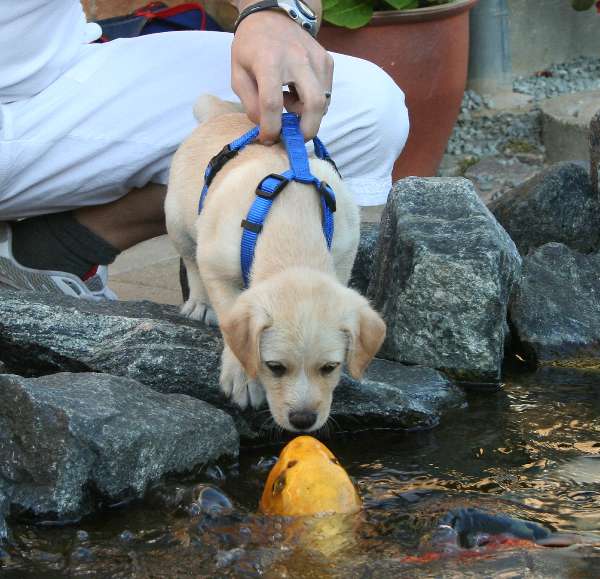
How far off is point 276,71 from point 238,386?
1.02 m

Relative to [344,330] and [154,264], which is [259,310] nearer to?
[344,330]

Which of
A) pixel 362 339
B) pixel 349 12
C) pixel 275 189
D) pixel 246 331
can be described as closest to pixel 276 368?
pixel 246 331

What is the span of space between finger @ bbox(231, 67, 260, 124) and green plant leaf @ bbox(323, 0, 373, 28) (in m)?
2.70

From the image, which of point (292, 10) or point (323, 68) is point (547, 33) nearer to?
point (292, 10)

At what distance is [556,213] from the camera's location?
15.9ft

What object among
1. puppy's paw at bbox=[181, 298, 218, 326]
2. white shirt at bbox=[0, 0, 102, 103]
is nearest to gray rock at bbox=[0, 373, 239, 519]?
puppy's paw at bbox=[181, 298, 218, 326]

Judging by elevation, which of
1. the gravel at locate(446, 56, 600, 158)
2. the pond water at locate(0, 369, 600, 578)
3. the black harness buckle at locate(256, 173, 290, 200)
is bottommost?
the pond water at locate(0, 369, 600, 578)

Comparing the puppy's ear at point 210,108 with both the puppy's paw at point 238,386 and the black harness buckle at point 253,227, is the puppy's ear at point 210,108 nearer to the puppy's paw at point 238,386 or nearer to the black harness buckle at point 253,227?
the black harness buckle at point 253,227

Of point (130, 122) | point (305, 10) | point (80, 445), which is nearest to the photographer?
point (80, 445)

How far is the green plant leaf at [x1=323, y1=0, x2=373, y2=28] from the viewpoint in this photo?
628 cm

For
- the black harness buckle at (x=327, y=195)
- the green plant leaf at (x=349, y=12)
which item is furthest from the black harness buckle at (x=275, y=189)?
the green plant leaf at (x=349, y=12)

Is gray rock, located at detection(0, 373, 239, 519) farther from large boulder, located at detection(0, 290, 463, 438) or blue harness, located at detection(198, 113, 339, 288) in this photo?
blue harness, located at detection(198, 113, 339, 288)

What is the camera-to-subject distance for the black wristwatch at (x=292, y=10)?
384 cm

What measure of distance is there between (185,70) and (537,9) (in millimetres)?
4440
